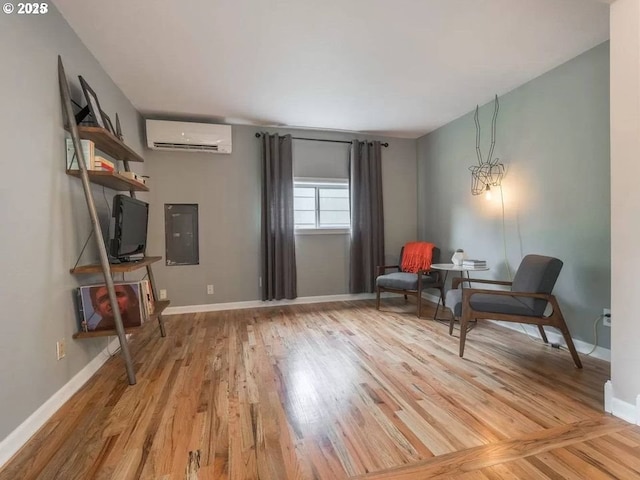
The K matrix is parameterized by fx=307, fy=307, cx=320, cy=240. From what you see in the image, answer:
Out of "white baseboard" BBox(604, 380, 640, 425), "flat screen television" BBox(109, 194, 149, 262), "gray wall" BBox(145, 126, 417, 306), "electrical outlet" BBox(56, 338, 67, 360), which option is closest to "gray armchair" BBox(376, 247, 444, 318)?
"gray wall" BBox(145, 126, 417, 306)

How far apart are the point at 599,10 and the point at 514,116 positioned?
1.17 meters

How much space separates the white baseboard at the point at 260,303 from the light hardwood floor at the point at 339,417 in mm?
1159

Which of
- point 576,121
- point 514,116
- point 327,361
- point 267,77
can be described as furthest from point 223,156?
point 576,121

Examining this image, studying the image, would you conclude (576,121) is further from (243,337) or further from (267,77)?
(243,337)

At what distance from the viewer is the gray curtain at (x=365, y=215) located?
4.45 m

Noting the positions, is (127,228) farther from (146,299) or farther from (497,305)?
(497,305)

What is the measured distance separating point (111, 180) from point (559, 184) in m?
3.74

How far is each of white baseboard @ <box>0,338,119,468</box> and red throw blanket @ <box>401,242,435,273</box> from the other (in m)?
3.48

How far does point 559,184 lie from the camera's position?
2725 mm

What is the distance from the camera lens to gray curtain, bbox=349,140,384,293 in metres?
4.45

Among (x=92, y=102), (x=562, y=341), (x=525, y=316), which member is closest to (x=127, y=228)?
(x=92, y=102)

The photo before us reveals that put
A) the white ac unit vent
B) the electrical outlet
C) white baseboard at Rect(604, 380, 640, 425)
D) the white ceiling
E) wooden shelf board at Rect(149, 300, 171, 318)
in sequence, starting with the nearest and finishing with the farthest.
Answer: white baseboard at Rect(604, 380, 640, 425) < the electrical outlet < the white ceiling < wooden shelf board at Rect(149, 300, 171, 318) < the white ac unit vent

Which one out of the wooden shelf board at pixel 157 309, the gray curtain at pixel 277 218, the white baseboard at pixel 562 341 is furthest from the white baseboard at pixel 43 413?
the white baseboard at pixel 562 341

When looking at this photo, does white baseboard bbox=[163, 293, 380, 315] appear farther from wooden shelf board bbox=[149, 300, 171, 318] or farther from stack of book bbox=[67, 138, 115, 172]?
stack of book bbox=[67, 138, 115, 172]
